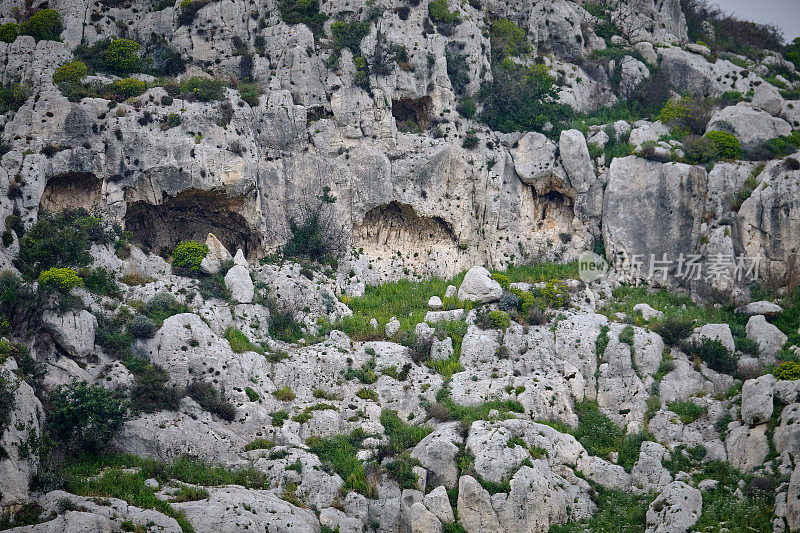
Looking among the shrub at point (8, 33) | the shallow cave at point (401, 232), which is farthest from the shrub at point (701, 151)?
the shrub at point (8, 33)

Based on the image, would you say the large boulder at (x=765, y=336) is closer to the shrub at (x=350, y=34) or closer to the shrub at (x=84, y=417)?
the shrub at (x=350, y=34)

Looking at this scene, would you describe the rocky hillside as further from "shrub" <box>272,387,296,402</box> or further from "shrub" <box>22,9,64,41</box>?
"shrub" <box>272,387,296,402</box>

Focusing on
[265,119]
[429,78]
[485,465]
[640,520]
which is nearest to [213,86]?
[265,119]

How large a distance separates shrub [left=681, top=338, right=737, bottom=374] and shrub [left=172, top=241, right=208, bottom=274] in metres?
24.1

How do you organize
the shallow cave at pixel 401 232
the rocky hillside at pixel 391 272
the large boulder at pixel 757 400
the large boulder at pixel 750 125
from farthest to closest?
the large boulder at pixel 750 125 → the shallow cave at pixel 401 232 → the large boulder at pixel 757 400 → the rocky hillside at pixel 391 272

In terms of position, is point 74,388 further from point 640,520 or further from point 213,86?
point 640,520

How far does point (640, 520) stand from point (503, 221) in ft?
66.0

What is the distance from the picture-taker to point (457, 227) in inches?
1970

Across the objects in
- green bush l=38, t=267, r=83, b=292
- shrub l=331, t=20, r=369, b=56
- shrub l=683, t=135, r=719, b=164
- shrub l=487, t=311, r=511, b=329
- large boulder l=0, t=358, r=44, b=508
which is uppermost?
shrub l=331, t=20, r=369, b=56

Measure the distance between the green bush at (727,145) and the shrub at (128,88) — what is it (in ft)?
104

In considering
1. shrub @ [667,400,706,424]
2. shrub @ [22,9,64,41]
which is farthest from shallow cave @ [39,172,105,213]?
shrub @ [667,400,706,424]

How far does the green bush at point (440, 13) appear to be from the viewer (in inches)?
2114

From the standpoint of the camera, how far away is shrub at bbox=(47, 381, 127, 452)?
1331 inches

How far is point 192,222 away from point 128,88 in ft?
25.2
